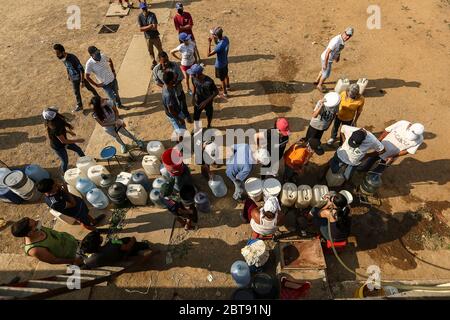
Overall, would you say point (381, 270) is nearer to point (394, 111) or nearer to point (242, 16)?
point (394, 111)

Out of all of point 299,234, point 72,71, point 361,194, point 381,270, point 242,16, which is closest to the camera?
point 381,270

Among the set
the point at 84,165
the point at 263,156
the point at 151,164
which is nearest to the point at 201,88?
the point at 151,164

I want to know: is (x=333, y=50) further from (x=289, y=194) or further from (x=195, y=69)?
(x=289, y=194)

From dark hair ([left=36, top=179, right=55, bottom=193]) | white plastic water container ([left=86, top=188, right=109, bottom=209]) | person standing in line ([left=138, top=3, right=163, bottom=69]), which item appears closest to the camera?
dark hair ([left=36, top=179, right=55, bottom=193])

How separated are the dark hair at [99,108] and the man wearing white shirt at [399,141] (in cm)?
629

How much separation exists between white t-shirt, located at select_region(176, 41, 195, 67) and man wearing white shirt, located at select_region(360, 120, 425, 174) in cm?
557

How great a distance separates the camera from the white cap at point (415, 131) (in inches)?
230

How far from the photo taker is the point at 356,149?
19.5 ft

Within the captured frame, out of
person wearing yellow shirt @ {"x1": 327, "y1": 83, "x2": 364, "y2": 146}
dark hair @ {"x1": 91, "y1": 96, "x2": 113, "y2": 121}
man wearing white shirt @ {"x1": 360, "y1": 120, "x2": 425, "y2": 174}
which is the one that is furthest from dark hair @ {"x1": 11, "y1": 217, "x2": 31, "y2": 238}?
man wearing white shirt @ {"x1": 360, "y1": 120, "x2": 425, "y2": 174}

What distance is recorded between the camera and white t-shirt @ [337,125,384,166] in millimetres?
5855

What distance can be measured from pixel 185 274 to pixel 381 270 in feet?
Result: 13.4

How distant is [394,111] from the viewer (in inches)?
340

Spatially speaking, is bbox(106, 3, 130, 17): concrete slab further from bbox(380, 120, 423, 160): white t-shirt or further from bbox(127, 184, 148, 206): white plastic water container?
bbox(380, 120, 423, 160): white t-shirt
